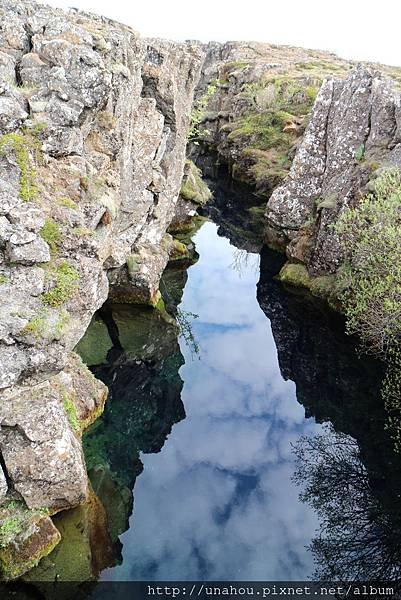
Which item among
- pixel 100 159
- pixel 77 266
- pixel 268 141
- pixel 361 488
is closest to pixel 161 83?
pixel 100 159

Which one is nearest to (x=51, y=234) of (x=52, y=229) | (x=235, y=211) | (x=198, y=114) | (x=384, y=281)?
(x=52, y=229)

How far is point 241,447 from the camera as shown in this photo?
22328 millimetres

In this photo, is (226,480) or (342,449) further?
(342,449)

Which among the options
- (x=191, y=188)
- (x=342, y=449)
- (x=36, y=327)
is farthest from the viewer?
(x=191, y=188)

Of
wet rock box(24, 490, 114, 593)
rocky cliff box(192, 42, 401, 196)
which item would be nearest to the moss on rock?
rocky cliff box(192, 42, 401, 196)

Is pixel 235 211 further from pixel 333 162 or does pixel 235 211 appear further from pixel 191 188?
pixel 333 162

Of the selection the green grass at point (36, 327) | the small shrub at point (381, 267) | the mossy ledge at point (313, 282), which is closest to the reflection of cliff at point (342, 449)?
the mossy ledge at point (313, 282)

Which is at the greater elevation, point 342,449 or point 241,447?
point 342,449

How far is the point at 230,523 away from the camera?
60.4 ft

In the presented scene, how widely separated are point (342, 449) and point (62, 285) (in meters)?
14.6

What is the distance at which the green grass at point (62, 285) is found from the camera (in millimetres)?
15938

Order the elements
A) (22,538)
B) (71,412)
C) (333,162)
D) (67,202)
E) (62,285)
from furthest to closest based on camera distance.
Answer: (333,162)
(71,412)
(67,202)
(62,285)
(22,538)

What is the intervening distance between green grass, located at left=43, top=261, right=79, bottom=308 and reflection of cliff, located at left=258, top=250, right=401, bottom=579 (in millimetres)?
12334

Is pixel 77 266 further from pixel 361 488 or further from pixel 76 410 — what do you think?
pixel 361 488
